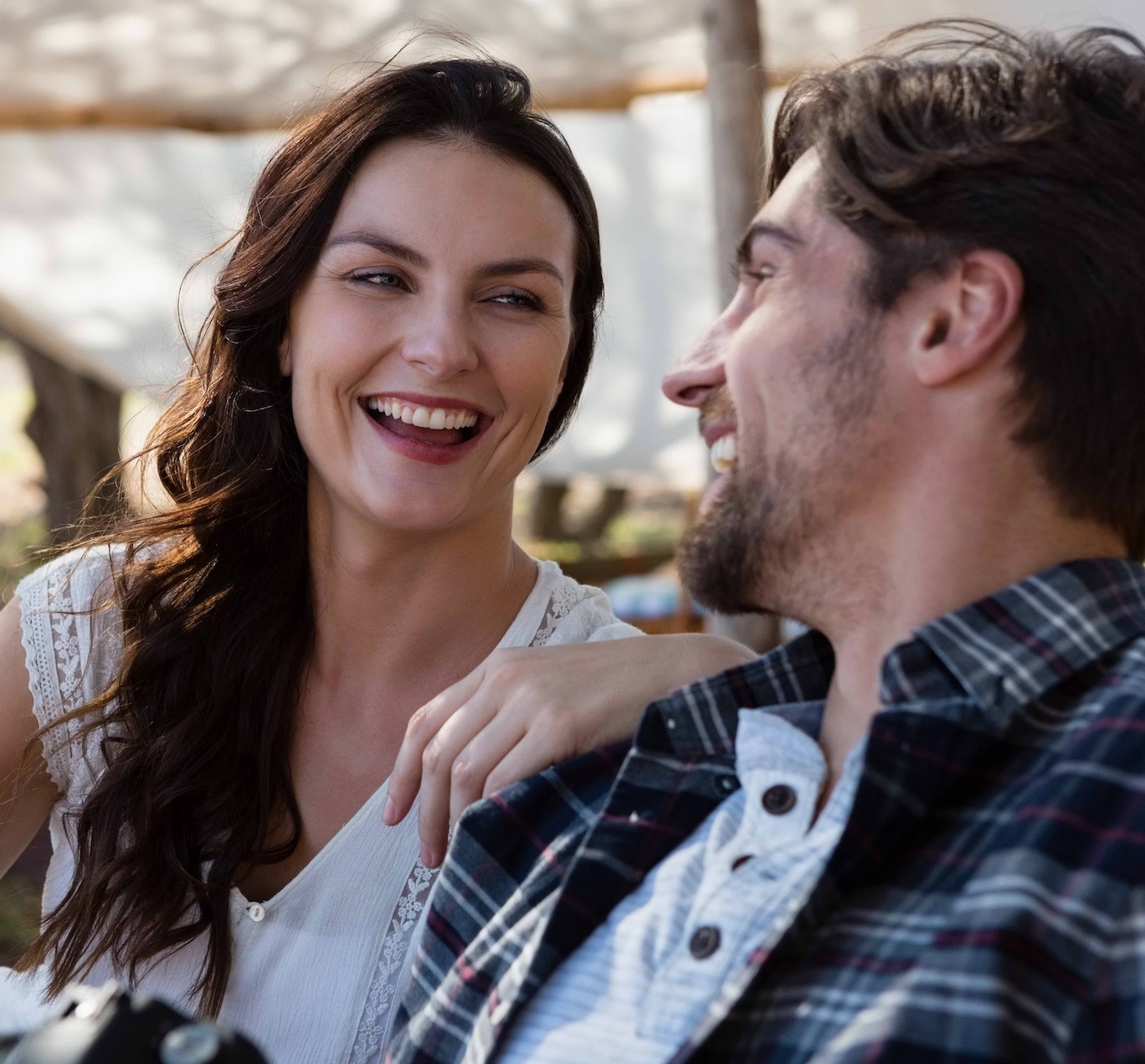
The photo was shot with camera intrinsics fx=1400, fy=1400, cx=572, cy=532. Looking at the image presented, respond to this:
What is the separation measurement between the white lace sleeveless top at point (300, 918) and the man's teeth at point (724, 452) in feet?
2.16

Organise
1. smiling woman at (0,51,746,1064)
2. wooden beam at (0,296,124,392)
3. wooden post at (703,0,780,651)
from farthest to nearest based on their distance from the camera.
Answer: wooden beam at (0,296,124,392)
wooden post at (703,0,780,651)
smiling woman at (0,51,746,1064)

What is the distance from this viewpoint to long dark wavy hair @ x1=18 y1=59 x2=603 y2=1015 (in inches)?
78.9

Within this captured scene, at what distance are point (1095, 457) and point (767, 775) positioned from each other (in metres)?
0.43

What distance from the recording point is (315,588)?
227cm

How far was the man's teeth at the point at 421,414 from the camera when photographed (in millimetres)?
2016

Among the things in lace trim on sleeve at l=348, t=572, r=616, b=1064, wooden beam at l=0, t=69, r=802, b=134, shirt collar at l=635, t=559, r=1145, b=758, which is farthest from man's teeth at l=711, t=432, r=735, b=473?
wooden beam at l=0, t=69, r=802, b=134

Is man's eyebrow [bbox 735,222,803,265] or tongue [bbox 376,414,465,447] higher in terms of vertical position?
man's eyebrow [bbox 735,222,803,265]

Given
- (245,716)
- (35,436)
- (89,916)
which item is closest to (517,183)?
(245,716)

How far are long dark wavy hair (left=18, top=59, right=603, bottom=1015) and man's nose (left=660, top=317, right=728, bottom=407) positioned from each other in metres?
0.70

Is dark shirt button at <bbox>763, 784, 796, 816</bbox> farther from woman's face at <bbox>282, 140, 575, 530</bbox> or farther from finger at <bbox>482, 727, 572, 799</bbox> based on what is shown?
woman's face at <bbox>282, 140, 575, 530</bbox>

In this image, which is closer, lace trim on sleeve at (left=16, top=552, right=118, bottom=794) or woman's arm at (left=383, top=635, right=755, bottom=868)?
woman's arm at (left=383, top=635, right=755, bottom=868)

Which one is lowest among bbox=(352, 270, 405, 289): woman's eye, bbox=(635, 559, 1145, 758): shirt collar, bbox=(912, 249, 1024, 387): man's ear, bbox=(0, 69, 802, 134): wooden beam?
bbox=(635, 559, 1145, 758): shirt collar

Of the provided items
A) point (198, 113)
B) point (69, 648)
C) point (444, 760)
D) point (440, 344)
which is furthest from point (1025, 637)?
point (198, 113)

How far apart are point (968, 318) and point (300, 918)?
49.1 inches
